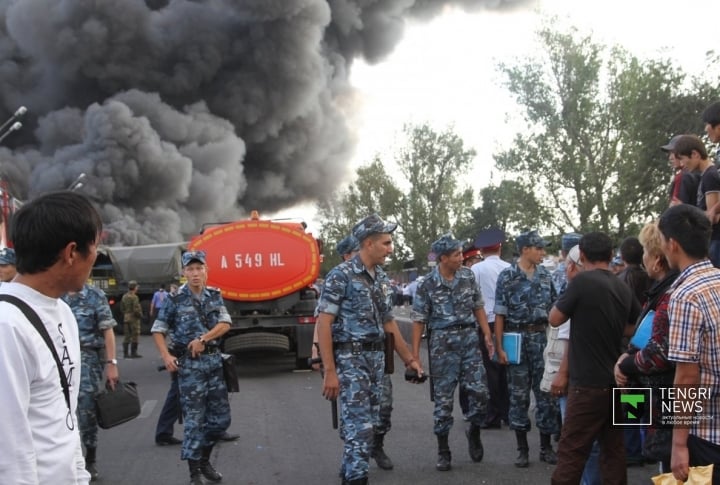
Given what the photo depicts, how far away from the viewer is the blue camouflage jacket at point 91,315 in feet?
19.6

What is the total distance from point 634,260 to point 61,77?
3942cm

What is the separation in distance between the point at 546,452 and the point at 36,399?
457cm

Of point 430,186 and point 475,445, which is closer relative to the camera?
point 475,445

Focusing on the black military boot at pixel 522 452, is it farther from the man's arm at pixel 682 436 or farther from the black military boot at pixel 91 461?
the black military boot at pixel 91 461

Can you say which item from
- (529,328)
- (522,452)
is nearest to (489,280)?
(529,328)

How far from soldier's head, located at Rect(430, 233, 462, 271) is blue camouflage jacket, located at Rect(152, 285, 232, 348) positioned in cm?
167

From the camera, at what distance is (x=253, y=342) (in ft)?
38.8

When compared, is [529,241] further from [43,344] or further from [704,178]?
[43,344]

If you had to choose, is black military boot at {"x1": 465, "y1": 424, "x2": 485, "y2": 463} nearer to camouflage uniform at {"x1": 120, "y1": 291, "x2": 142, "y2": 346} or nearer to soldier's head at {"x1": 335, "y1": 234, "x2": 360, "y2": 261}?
soldier's head at {"x1": 335, "y1": 234, "x2": 360, "y2": 261}

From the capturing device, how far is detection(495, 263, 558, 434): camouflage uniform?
576 centimetres

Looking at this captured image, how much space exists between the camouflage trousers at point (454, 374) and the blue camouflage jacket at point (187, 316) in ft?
5.25

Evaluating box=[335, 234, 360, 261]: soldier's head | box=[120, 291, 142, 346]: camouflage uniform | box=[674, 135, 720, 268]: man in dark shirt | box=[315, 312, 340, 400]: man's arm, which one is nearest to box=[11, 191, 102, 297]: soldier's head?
box=[315, 312, 340, 400]: man's arm

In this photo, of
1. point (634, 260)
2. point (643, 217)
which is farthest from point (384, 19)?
point (634, 260)

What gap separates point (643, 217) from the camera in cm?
2952
